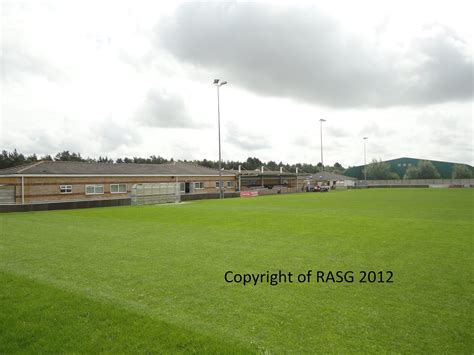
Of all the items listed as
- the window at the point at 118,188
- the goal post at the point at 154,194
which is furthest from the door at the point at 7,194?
the goal post at the point at 154,194

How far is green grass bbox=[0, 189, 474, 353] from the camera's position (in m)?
4.53

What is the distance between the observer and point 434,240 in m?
11.5

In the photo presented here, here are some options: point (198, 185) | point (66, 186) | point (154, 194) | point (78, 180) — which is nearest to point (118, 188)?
point (78, 180)

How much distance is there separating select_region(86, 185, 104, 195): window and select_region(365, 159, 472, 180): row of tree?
94.5 meters

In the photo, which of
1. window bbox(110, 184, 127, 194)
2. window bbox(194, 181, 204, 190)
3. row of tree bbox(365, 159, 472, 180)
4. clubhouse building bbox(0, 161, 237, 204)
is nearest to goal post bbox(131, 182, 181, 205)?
clubhouse building bbox(0, 161, 237, 204)

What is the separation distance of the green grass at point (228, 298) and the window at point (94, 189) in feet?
84.6

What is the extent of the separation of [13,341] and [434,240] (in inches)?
482

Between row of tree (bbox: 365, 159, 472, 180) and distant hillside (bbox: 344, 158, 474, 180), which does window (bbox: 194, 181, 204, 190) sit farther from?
distant hillside (bbox: 344, 158, 474, 180)

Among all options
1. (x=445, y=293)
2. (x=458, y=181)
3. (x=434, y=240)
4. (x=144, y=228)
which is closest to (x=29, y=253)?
(x=144, y=228)

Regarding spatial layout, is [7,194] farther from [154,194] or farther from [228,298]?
[228,298]

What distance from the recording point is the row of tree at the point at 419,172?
323 feet

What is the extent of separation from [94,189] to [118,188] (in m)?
2.97

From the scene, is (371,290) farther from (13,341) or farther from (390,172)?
(390,172)

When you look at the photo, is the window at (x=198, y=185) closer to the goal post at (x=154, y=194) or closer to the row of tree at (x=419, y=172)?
the goal post at (x=154, y=194)
